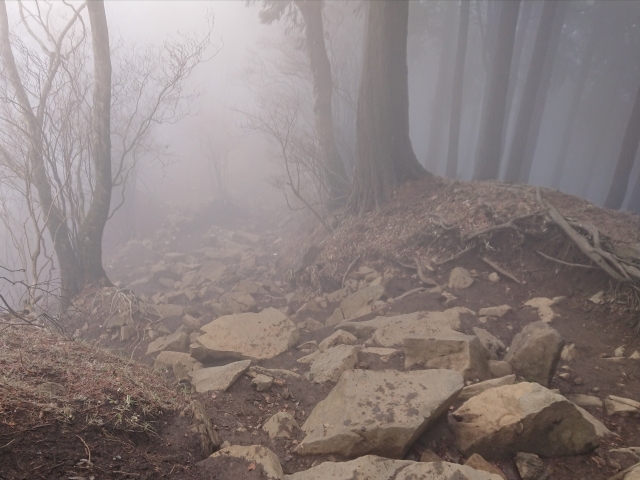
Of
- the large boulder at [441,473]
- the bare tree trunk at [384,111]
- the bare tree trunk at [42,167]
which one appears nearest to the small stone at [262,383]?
the large boulder at [441,473]

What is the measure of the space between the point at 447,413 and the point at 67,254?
9.08m

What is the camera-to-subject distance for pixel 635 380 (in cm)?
361

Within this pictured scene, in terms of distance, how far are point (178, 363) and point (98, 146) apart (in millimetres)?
6571

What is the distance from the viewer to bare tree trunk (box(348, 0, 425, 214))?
9.21 meters

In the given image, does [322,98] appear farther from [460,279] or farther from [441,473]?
[441,473]

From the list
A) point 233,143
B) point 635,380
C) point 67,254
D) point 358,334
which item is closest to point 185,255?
point 67,254

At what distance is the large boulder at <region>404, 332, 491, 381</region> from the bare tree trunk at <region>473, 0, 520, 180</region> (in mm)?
10231

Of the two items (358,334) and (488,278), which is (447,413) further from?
(488,278)

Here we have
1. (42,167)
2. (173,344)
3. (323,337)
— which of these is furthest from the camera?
(42,167)

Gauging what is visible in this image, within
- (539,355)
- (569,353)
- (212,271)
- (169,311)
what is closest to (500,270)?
(569,353)

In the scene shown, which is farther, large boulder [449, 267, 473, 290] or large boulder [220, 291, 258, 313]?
large boulder [220, 291, 258, 313]

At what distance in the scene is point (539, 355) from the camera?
3.52 metres

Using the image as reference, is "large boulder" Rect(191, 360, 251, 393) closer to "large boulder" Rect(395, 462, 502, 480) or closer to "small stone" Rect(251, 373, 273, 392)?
"small stone" Rect(251, 373, 273, 392)

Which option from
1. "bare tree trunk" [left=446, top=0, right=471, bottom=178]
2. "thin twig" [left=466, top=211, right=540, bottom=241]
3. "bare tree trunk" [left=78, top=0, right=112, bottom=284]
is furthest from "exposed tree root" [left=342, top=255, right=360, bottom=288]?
"bare tree trunk" [left=446, top=0, right=471, bottom=178]
